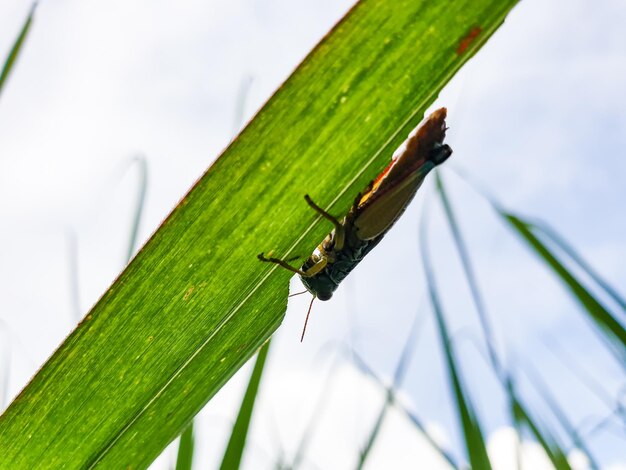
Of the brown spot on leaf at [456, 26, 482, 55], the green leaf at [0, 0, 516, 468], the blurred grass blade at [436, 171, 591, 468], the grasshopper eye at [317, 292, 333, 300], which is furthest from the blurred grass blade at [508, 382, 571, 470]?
the brown spot on leaf at [456, 26, 482, 55]

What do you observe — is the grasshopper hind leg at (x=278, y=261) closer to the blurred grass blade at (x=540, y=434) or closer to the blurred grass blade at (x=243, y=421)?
the blurred grass blade at (x=243, y=421)

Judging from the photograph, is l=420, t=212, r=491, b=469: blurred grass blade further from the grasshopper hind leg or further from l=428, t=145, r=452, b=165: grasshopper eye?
the grasshopper hind leg

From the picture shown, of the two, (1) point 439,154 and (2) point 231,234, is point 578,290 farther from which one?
(2) point 231,234

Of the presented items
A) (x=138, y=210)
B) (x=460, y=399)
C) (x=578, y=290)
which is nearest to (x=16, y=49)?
(x=138, y=210)

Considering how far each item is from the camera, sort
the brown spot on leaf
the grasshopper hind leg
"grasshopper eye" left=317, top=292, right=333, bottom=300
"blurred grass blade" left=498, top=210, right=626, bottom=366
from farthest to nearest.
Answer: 1. "grasshopper eye" left=317, top=292, right=333, bottom=300
2. "blurred grass blade" left=498, top=210, right=626, bottom=366
3. the grasshopper hind leg
4. the brown spot on leaf

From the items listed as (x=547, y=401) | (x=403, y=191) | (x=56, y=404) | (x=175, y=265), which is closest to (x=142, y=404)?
(x=56, y=404)

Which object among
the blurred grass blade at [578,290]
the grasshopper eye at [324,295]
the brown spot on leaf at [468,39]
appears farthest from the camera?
the grasshopper eye at [324,295]

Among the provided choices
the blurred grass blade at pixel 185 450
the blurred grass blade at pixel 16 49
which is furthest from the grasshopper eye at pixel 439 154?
the blurred grass blade at pixel 16 49
